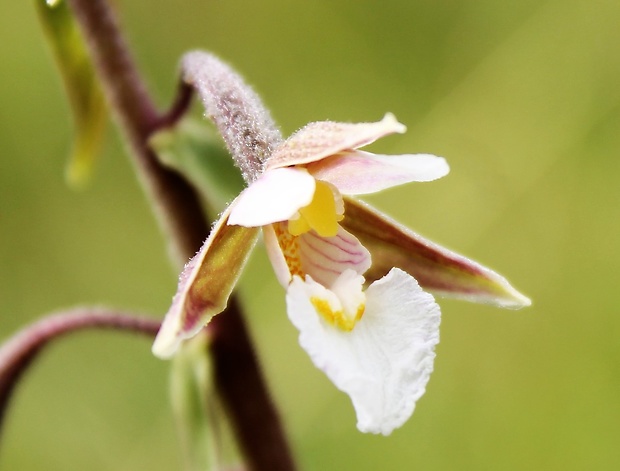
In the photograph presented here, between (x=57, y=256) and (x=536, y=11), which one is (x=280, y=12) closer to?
(x=536, y=11)

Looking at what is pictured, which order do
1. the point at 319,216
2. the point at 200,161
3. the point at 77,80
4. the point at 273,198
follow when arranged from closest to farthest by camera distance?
the point at 273,198 < the point at 319,216 < the point at 200,161 < the point at 77,80

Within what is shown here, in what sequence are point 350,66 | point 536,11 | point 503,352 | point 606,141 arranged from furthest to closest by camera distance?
point 350,66
point 536,11
point 606,141
point 503,352

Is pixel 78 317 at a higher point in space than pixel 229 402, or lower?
higher

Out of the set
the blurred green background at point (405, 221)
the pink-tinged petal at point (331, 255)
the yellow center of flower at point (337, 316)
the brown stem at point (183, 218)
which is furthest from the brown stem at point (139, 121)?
the blurred green background at point (405, 221)

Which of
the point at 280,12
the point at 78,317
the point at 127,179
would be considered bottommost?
the point at 78,317

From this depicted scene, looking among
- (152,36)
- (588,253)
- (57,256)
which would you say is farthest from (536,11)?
(57,256)

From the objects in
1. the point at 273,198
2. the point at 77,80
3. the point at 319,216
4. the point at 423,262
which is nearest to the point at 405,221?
the point at 77,80

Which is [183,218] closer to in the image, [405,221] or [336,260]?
[336,260]
